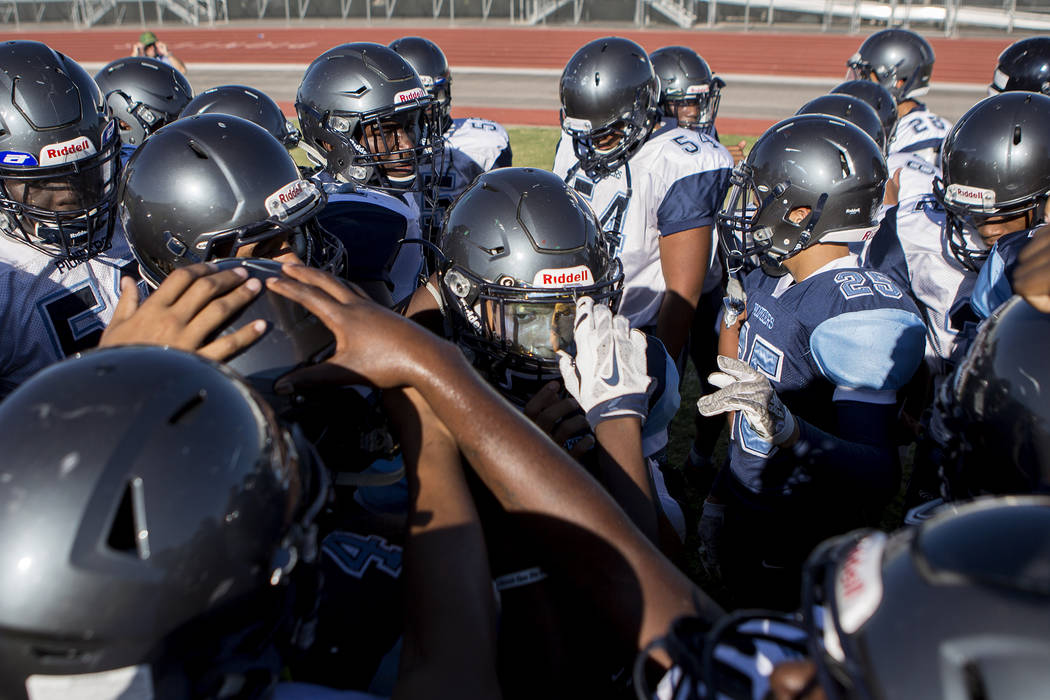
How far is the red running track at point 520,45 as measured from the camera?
896 inches

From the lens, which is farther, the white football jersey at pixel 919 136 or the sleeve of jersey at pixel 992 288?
the white football jersey at pixel 919 136

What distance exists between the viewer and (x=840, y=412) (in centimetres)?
265

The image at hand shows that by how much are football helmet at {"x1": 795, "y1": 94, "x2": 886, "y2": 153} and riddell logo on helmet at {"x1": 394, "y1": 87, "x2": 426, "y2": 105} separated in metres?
2.11

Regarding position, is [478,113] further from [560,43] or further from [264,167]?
[264,167]

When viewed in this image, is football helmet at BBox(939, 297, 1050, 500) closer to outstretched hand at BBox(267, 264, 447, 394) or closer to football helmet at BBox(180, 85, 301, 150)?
outstretched hand at BBox(267, 264, 447, 394)

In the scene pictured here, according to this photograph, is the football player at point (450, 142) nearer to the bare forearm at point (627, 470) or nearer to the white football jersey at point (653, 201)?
the white football jersey at point (653, 201)

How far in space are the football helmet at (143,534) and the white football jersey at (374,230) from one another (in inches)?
72.8

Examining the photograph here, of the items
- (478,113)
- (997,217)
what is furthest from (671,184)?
(478,113)

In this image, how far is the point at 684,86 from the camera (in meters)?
6.80

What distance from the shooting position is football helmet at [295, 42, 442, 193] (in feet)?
13.8

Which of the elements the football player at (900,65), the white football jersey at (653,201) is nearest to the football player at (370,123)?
the white football jersey at (653,201)

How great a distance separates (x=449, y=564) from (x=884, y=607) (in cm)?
86

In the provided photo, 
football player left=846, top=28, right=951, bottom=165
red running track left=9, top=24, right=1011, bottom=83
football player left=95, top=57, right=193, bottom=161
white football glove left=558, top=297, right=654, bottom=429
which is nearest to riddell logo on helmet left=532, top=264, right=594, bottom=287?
white football glove left=558, top=297, right=654, bottom=429

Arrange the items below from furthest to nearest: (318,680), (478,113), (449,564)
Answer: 1. (478,113)
2. (318,680)
3. (449,564)
